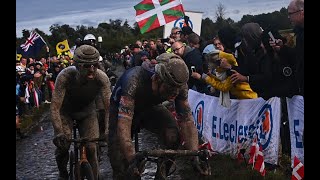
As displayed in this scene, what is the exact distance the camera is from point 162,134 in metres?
5.63

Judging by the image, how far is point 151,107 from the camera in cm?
573

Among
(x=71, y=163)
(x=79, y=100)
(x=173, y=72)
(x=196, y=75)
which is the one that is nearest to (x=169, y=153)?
(x=173, y=72)

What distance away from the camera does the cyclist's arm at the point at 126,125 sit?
4812 mm

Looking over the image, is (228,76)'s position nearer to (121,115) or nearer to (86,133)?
(86,133)

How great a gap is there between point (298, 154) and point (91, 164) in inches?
102

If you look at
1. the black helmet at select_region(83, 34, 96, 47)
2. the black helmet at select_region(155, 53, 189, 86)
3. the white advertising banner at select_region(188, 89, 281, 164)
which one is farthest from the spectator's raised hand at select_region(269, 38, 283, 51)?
the black helmet at select_region(83, 34, 96, 47)

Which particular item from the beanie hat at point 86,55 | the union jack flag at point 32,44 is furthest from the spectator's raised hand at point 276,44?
the union jack flag at point 32,44

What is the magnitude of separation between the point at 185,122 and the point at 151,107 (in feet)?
1.49

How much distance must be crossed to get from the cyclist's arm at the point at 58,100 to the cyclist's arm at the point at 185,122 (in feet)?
6.04

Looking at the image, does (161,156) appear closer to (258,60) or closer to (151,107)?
(151,107)

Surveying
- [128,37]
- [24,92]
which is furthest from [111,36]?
[24,92]

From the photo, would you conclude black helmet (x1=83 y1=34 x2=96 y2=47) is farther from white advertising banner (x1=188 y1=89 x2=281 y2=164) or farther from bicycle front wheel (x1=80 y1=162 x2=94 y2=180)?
bicycle front wheel (x1=80 y1=162 x2=94 y2=180)

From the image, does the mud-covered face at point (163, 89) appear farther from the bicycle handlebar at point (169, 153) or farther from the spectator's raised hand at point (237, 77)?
the spectator's raised hand at point (237, 77)
